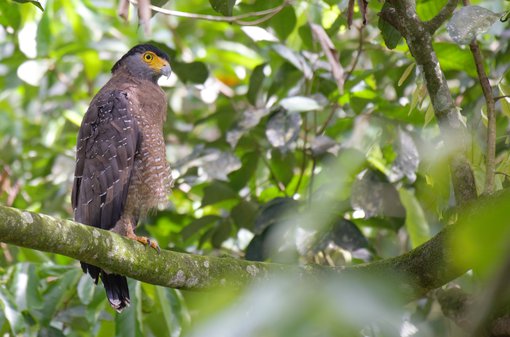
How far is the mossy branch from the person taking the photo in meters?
2.43

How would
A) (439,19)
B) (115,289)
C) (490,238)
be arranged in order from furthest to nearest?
(115,289), (439,19), (490,238)

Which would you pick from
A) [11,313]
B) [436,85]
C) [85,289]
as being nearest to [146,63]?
[85,289]

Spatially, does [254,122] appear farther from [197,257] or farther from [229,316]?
[229,316]

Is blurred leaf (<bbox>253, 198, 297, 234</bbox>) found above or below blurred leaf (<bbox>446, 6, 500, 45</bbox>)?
below

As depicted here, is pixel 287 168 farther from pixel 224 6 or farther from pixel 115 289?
pixel 224 6

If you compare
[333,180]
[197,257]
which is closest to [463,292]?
[333,180]

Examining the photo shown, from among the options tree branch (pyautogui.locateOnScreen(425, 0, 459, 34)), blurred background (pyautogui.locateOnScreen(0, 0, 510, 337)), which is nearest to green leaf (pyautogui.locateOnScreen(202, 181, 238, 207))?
blurred background (pyautogui.locateOnScreen(0, 0, 510, 337))

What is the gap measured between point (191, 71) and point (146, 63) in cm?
32

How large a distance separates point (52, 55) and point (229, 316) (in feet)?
16.8

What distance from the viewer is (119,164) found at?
4.00m

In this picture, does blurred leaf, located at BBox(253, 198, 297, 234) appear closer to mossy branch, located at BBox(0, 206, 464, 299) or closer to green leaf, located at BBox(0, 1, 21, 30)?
mossy branch, located at BBox(0, 206, 464, 299)

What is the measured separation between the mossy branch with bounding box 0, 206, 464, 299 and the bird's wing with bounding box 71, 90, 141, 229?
1129 millimetres

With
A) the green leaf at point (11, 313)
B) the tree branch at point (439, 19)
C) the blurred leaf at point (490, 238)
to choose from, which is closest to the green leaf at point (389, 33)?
the tree branch at point (439, 19)

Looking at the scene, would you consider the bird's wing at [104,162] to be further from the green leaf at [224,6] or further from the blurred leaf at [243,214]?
the green leaf at [224,6]
